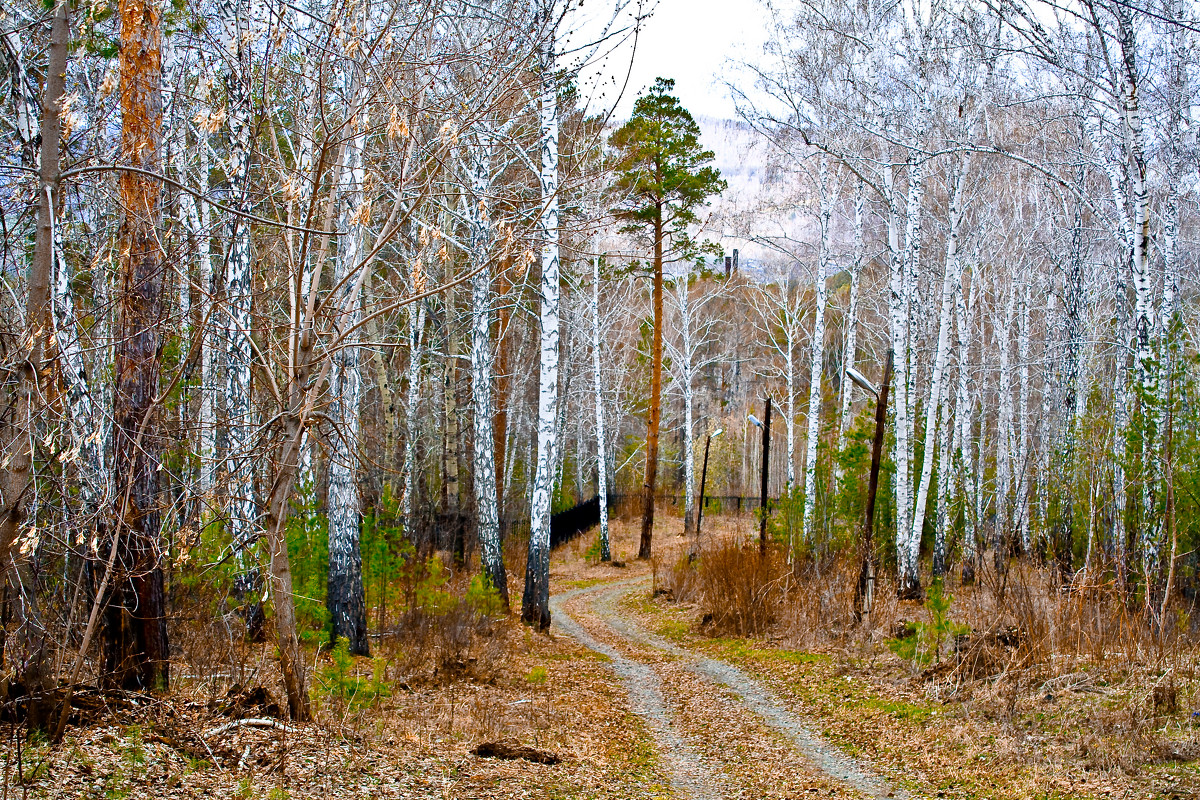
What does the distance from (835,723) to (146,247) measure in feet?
21.8

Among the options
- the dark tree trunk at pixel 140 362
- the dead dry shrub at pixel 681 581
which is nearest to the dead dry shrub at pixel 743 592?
the dead dry shrub at pixel 681 581

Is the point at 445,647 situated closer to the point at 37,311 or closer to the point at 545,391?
the point at 545,391

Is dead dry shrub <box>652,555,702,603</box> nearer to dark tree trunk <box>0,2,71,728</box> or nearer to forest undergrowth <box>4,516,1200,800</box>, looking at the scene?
forest undergrowth <box>4,516,1200,800</box>

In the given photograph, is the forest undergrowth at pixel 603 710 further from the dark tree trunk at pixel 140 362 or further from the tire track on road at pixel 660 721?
the dark tree trunk at pixel 140 362

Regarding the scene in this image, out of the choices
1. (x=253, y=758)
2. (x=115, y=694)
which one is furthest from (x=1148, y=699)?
(x=115, y=694)

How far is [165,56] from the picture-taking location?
6.94 meters

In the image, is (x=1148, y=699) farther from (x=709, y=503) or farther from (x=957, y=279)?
→ (x=709, y=503)

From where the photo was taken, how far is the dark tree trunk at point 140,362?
4832 millimetres

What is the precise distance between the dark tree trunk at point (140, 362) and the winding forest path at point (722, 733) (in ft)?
11.9

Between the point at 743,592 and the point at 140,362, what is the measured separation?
28.6 feet

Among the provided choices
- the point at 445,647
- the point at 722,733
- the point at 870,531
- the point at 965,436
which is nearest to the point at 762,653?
the point at 870,531

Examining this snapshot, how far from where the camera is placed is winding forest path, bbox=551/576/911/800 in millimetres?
5906

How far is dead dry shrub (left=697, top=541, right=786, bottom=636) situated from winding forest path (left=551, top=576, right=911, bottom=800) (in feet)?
3.02

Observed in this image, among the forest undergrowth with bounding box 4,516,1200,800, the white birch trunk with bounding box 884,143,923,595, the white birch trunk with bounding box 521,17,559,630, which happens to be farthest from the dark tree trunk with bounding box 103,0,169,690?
the white birch trunk with bounding box 884,143,923,595
